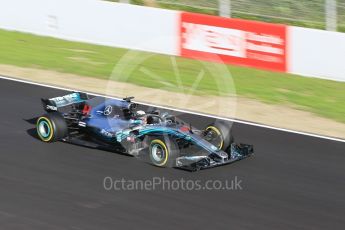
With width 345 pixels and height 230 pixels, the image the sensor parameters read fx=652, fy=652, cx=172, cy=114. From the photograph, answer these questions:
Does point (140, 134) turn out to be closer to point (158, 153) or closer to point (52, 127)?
point (158, 153)

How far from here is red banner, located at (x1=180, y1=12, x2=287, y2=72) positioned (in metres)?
16.9

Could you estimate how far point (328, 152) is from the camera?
11.5 metres

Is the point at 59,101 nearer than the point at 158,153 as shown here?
No

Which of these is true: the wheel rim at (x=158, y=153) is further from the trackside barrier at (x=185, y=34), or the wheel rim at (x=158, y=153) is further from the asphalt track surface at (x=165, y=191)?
the trackside barrier at (x=185, y=34)

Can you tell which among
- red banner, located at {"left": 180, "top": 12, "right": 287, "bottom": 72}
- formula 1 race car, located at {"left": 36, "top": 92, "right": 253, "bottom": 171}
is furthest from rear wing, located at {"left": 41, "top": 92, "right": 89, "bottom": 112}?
red banner, located at {"left": 180, "top": 12, "right": 287, "bottom": 72}

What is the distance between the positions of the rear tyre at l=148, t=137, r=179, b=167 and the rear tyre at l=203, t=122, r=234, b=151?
0.84 m

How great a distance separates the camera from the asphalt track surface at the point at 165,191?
8.39 m

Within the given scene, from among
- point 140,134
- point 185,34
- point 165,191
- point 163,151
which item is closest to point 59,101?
point 140,134

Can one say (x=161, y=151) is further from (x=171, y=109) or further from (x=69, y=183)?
(x=171, y=109)

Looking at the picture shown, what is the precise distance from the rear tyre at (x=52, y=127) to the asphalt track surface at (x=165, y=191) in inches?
6.9

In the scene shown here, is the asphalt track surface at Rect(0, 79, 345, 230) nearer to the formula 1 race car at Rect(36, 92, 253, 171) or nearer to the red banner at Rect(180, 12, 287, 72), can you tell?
the formula 1 race car at Rect(36, 92, 253, 171)

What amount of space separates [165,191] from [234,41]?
8.73 meters

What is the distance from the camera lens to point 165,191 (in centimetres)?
937

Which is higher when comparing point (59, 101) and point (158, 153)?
point (59, 101)
